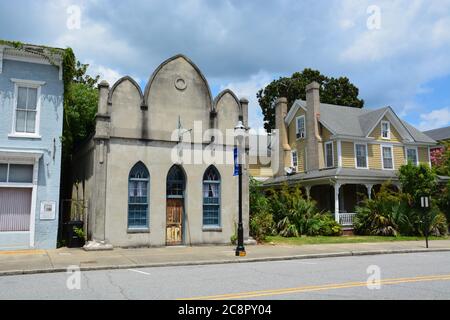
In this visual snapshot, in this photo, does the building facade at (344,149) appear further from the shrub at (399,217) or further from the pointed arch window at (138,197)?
the pointed arch window at (138,197)

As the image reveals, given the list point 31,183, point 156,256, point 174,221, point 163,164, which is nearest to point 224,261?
point 156,256

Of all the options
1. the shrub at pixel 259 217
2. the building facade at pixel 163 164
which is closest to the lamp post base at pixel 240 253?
the building facade at pixel 163 164

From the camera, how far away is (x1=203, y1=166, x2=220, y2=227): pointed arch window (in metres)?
19.8

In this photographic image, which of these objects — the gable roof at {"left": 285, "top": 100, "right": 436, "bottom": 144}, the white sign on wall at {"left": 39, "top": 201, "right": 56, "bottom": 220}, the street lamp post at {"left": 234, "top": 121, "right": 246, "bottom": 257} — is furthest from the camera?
the gable roof at {"left": 285, "top": 100, "right": 436, "bottom": 144}

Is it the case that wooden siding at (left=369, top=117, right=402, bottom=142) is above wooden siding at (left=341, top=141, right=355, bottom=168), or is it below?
above

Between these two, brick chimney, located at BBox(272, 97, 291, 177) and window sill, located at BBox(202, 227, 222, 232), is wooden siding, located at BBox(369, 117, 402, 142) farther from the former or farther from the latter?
window sill, located at BBox(202, 227, 222, 232)

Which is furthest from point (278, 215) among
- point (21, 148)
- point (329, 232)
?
point (21, 148)

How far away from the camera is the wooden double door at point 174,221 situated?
19000mm

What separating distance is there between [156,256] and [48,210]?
5.21m

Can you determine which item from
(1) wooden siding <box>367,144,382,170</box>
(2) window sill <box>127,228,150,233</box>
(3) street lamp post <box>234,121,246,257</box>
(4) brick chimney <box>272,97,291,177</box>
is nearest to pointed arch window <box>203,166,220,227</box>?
(2) window sill <box>127,228,150,233</box>

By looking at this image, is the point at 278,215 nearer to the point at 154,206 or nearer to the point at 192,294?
the point at 154,206

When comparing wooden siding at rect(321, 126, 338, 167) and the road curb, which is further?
wooden siding at rect(321, 126, 338, 167)
